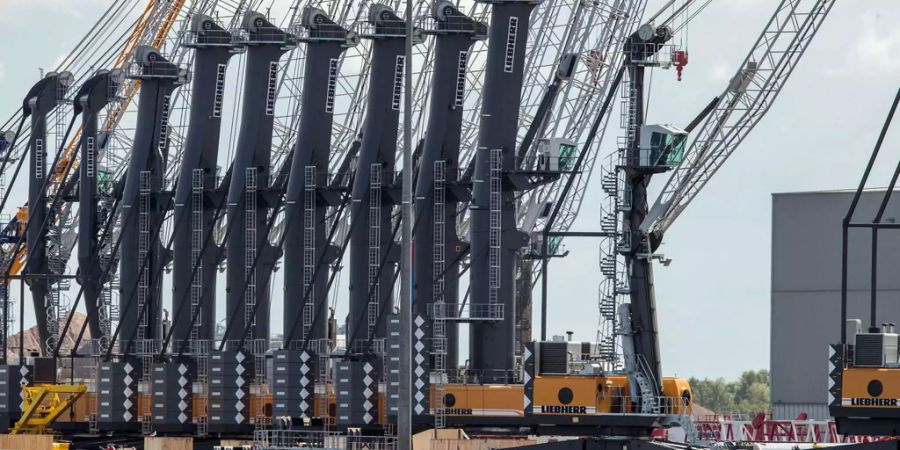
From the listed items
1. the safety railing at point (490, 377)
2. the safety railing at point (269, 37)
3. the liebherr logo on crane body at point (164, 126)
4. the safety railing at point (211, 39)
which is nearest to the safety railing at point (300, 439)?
the safety railing at point (490, 377)

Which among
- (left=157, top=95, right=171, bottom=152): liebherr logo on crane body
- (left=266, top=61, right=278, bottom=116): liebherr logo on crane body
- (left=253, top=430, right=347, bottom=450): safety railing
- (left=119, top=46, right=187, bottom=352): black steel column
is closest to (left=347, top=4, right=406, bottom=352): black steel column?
(left=266, top=61, right=278, bottom=116): liebherr logo on crane body

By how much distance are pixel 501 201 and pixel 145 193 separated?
25.9 metres

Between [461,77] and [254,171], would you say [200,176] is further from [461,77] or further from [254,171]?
[461,77]

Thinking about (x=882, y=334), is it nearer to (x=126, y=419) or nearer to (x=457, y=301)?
(x=457, y=301)

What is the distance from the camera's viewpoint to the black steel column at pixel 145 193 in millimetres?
112438

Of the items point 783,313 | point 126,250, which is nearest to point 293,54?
point 126,250

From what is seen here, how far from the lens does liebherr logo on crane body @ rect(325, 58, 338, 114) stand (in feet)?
336

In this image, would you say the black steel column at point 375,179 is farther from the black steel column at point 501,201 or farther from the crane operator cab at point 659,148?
the crane operator cab at point 659,148

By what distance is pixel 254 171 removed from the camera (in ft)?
347

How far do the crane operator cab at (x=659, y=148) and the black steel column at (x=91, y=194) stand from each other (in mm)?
39448

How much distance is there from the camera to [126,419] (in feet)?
347

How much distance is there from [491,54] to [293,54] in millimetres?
28306

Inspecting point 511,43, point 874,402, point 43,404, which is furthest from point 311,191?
point 874,402

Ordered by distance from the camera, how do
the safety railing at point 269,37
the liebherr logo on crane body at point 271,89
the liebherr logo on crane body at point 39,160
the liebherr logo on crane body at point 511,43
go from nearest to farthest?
the liebherr logo on crane body at point 511,43 < the safety railing at point 269,37 < the liebherr logo on crane body at point 271,89 < the liebherr logo on crane body at point 39,160
